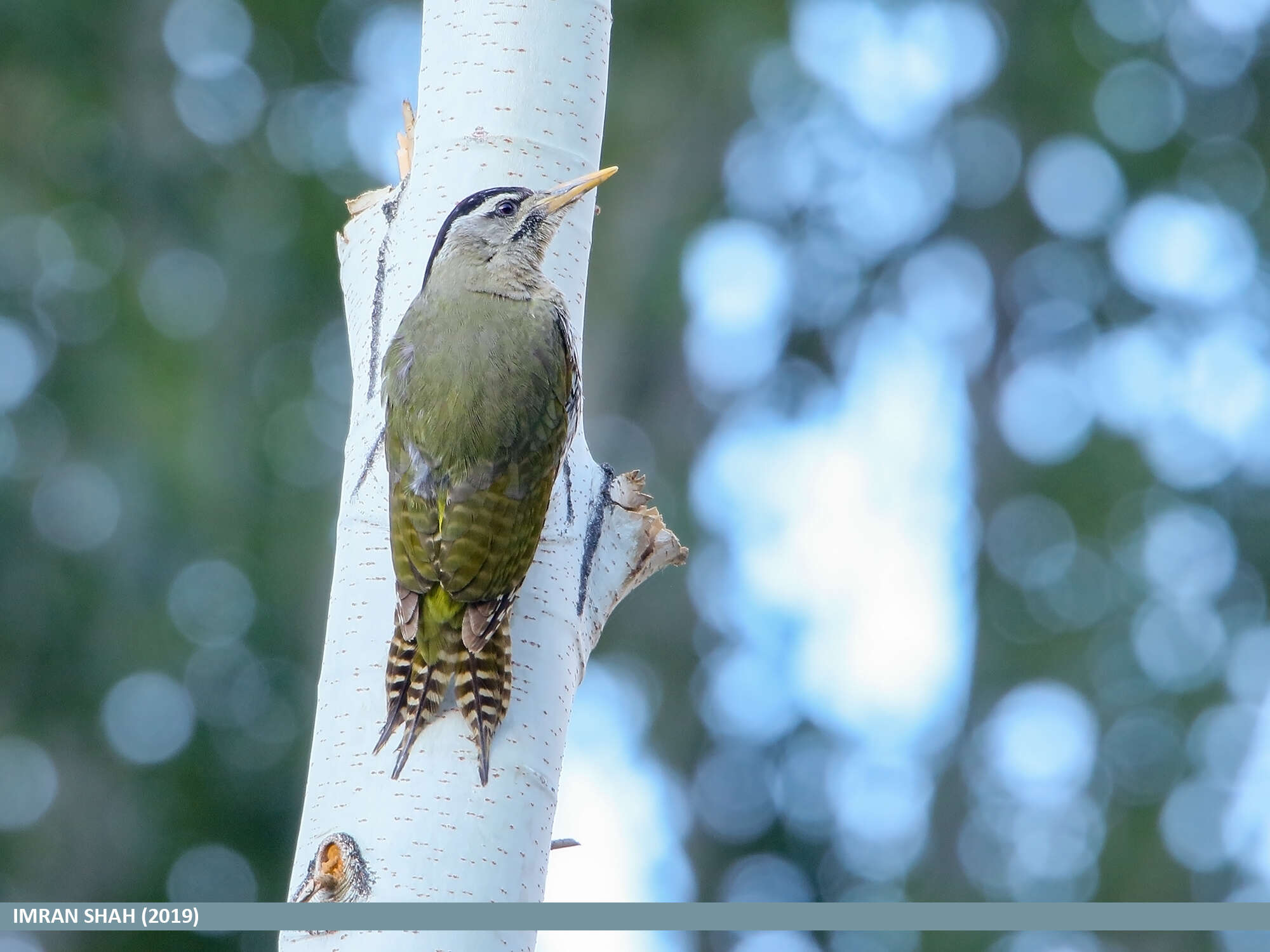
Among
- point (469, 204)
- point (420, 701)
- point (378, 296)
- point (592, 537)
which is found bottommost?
point (420, 701)

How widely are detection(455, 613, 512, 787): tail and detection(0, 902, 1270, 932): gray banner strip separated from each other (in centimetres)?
26

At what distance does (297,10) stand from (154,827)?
20.2 feet

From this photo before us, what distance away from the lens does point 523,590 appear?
277 centimetres

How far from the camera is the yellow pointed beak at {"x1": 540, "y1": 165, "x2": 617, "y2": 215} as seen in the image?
116 inches

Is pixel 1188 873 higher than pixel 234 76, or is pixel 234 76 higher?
pixel 234 76

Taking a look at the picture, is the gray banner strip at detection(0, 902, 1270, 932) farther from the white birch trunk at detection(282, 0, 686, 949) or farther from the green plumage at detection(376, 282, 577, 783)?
the green plumage at detection(376, 282, 577, 783)

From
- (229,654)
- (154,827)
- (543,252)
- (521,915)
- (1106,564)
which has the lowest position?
(521,915)

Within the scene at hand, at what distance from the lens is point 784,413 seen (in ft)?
38.5

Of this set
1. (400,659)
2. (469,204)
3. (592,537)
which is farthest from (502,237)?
(400,659)

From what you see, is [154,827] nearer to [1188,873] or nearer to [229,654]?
[229,654]

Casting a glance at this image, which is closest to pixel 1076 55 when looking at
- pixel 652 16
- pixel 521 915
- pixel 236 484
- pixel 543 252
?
pixel 652 16

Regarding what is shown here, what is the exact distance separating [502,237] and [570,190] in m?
0.27

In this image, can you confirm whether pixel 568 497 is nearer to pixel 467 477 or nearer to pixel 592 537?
pixel 592 537

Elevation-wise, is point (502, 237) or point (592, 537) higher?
point (502, 237)
